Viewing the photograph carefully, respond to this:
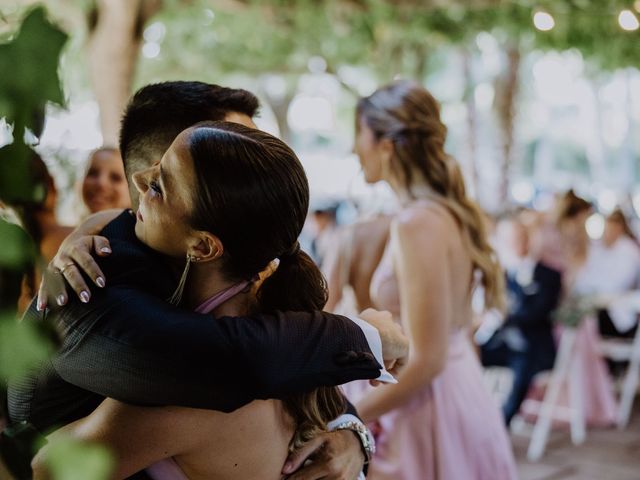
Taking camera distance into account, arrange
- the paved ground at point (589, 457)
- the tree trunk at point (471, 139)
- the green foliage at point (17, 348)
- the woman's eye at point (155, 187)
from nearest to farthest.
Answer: the green foliage at point (17, 348) → the woman's eye at point (155, 187) → the paved ground at point (589, 457) → the tree trunk at point (471, 139)

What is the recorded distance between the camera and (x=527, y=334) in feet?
19.9

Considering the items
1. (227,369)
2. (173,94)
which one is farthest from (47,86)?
(173,94)

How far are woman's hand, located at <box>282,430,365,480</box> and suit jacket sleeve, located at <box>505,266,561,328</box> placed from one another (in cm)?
482

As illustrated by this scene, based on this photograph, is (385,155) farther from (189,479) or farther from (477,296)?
(477,296)

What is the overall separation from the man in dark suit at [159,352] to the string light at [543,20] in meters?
6.46

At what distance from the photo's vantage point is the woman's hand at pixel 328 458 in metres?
1.23

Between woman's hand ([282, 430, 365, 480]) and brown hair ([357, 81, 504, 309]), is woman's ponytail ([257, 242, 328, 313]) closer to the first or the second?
woman's hand ([282, 430, 365, 480])

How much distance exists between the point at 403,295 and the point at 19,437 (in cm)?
174

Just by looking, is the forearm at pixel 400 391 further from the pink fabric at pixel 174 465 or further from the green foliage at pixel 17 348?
the green foliage at pixel 17 348

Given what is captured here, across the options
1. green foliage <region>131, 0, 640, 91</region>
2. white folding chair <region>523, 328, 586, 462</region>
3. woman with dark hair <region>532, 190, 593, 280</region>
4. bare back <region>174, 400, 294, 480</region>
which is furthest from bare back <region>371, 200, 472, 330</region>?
green foliage <region>131, 0, 640, 91</region>

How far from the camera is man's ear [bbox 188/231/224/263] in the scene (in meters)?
1.05

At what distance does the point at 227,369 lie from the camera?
98 cm

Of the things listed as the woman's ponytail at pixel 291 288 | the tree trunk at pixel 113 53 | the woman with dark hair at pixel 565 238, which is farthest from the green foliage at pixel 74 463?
the woman with dark hair at pixel 565 238

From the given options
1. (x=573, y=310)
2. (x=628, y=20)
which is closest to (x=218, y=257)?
(x=573, y=310)
